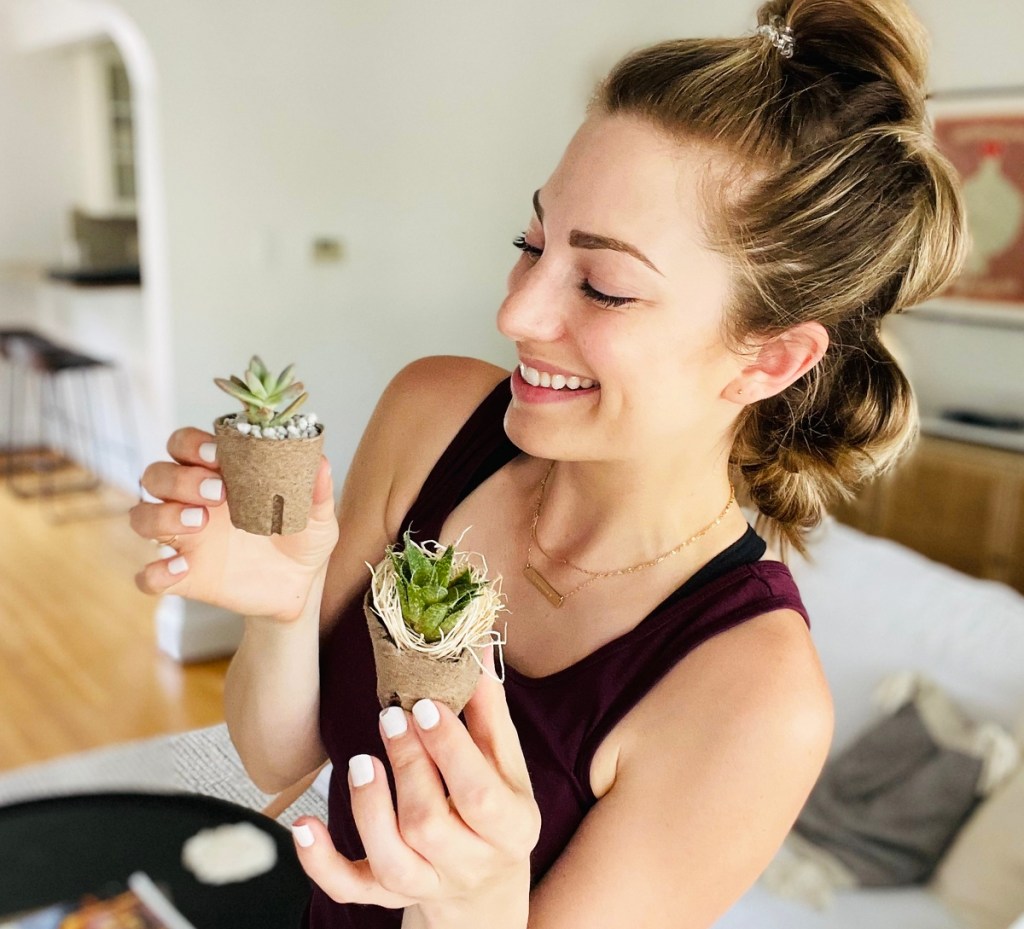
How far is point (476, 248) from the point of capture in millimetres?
3539

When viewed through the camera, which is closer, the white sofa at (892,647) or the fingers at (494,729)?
the fingers at (494,729)

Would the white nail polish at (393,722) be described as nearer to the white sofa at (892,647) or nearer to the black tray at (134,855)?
the black tray at (134,855)

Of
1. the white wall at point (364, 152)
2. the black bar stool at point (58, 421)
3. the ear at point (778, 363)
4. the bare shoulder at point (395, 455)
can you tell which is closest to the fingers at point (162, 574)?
the bare shoulder at point (395, 455)

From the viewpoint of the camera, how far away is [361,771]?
539 millimetres

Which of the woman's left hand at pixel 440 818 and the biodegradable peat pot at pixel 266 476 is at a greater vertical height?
the biodegradable peat pot at pixel 266 476

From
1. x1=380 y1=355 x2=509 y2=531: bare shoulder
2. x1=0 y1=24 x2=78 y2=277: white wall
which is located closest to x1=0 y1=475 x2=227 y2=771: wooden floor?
x1=380 y1=355 x2=509 y2=531: bare shoulder

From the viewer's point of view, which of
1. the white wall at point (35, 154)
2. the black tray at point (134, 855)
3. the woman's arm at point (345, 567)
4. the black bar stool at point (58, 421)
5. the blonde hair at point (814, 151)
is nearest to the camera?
the black tray at point (134, 855)

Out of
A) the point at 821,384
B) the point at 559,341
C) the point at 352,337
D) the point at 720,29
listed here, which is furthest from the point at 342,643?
the point at 720,29

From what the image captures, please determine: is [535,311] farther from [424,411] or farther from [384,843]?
[384,843]

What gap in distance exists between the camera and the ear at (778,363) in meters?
0.82

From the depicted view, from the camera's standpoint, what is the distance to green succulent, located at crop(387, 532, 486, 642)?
0.60 meters

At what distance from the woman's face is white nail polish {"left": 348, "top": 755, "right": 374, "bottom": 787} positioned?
0.96ft

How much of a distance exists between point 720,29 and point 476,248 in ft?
3.55

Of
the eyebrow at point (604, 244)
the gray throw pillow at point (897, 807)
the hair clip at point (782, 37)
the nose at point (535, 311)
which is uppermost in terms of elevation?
the hair clip at point (782, 37)
